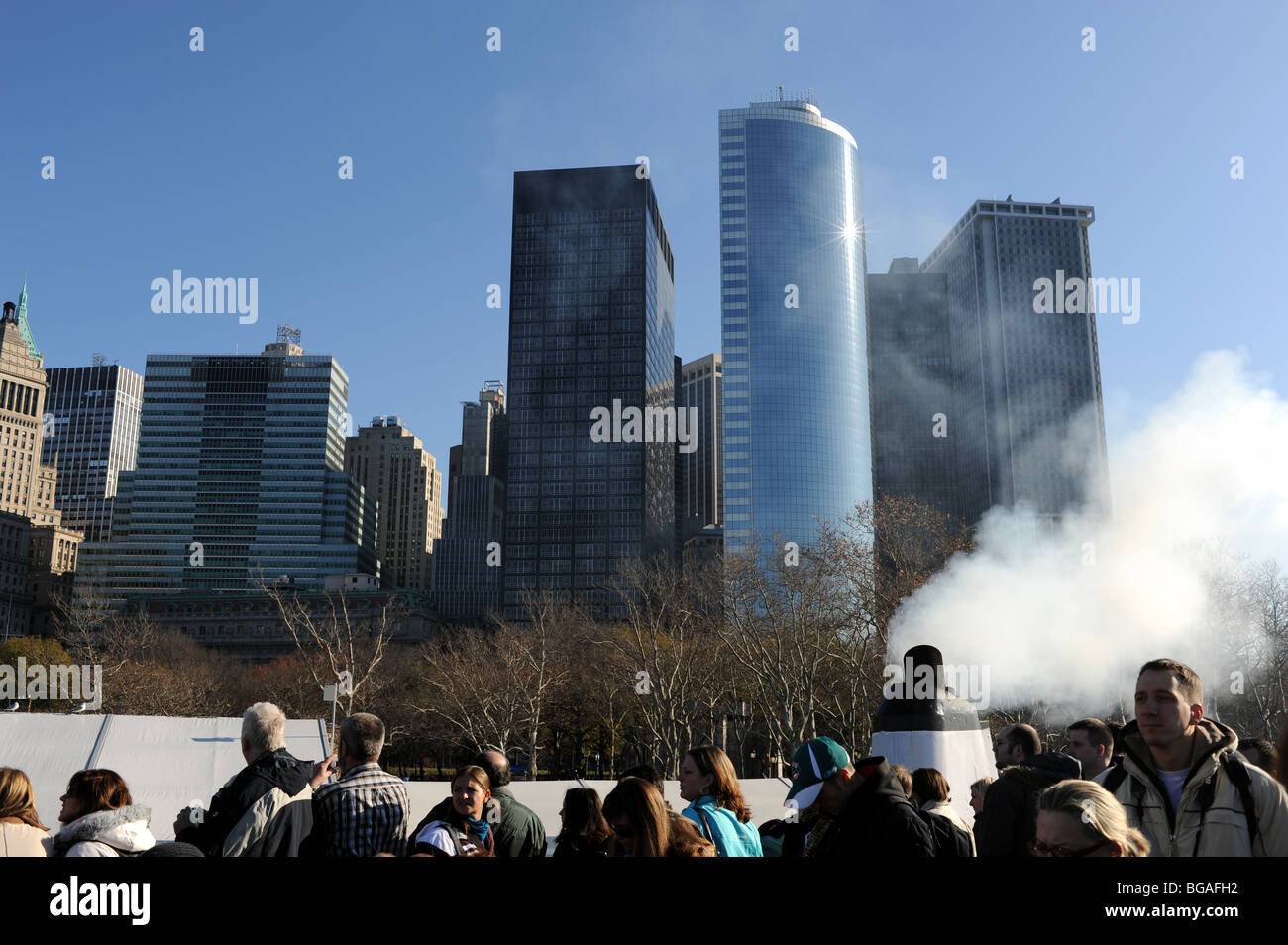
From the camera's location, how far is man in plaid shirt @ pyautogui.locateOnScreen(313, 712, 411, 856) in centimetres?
589

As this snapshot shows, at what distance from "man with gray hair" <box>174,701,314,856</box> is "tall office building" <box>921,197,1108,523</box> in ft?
505

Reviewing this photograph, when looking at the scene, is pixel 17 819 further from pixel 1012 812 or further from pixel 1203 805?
pixel 1012 812

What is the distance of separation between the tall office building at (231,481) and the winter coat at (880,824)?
18606cm

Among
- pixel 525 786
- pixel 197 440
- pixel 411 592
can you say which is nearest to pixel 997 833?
pixel 525 786

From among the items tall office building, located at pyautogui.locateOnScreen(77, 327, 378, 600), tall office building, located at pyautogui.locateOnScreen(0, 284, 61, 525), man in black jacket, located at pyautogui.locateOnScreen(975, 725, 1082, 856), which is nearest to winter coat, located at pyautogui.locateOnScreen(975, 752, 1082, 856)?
man in black jacket, located at pyautogui.locateOnScreen(975, 725, 1082, 856)

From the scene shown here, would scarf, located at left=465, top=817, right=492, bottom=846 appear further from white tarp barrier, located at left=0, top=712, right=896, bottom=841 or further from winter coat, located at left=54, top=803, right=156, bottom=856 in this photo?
white tarp barrier, located at left=0, top=712, right=896, bottom=841

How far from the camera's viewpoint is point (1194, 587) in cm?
2633

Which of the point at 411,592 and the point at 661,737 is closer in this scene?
the point at 661,737

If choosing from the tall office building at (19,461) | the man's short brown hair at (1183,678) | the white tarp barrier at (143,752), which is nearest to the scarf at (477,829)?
the man's short brown hair at (1183,678)

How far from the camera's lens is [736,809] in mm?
6562

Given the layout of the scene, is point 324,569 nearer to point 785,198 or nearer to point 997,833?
point 785,198

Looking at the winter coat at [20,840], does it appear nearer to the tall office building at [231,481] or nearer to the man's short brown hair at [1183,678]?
the man's short brown hair at [1183,678]
